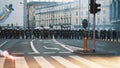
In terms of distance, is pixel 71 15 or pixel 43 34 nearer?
pixel 43 34

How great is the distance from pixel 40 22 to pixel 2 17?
8470 centimetres

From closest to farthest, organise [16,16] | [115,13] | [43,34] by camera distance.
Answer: [43,34] < [115,13] < [16,16]

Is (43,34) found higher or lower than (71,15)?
lower

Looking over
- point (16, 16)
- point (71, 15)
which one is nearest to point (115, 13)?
point (16, 16)

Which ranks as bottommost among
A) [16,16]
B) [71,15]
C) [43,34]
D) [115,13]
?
[43,34]

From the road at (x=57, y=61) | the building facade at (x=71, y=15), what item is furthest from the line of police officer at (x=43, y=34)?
the road at (x=57, y=61)

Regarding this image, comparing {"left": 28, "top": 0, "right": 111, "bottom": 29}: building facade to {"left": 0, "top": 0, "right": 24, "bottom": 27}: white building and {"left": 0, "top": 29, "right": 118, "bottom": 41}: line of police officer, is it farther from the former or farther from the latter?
{"left": 0, "top": 0, "right": 24, "bottom": 27}: white building

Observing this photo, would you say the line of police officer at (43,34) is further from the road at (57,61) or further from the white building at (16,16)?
the road at (57,61)

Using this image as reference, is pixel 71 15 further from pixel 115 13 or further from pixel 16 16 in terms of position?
pixel 115 13

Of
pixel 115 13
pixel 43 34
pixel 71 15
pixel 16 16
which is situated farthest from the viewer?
pixel 71 15

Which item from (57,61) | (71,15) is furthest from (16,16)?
(57,61)

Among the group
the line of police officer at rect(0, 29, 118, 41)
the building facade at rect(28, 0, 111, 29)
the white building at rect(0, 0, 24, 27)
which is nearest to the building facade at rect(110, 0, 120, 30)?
the line of police officer at rect(0, 29, 118, 41)

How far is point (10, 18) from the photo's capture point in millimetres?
72875

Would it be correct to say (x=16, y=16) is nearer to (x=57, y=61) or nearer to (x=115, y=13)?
(x=115, y=13)
